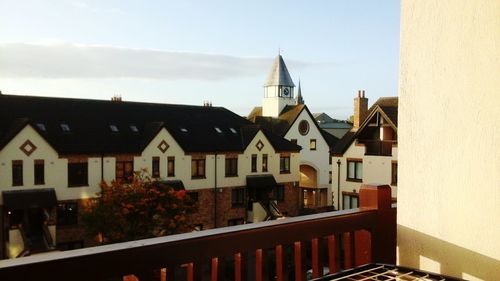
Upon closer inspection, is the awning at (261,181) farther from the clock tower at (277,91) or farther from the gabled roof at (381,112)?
the clock tower at (277,91)

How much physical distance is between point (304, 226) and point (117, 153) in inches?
810

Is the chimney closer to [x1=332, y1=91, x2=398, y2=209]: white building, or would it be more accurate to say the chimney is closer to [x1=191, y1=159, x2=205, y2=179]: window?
[x1=332, y1=91, x2=398, y2=209]: white building

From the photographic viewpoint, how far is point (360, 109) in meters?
22.7

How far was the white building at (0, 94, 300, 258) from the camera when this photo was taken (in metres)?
18.8

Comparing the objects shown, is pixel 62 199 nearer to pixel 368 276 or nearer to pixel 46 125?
pixel 46 125

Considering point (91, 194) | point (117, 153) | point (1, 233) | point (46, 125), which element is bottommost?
point (1, 233)

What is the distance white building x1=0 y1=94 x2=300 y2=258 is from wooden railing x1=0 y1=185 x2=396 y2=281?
59.1 feet

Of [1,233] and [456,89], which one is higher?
[456,89]

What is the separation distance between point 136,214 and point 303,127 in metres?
17.5

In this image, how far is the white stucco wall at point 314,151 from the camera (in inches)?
1241

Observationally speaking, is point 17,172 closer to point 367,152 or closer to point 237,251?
point 367,152

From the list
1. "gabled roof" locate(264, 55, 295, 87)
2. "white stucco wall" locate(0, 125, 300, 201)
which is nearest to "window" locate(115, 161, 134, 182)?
"white stucco wall" locate(0, 125, 300, 201)

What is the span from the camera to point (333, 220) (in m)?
2.23

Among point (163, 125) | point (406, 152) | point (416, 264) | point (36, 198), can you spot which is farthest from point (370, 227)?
point (163, 125)
